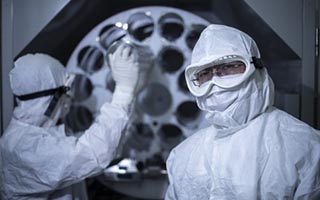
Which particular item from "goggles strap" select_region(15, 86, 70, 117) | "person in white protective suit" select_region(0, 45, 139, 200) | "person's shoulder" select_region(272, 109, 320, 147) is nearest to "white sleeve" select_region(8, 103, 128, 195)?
"person in white protective suit" select_region(0, 45, 139, 200)

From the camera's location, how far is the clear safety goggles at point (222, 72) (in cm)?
98

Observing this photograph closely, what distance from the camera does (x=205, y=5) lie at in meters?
1.51

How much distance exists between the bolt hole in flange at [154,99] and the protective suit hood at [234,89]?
53 centimetres

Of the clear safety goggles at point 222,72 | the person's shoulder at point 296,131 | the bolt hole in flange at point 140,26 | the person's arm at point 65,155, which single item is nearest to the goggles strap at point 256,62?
the clear safety goggles at point 222,72

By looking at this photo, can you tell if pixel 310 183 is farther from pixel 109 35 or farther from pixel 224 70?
pixel 109 35

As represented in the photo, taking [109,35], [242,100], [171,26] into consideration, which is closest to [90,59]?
[109,35]

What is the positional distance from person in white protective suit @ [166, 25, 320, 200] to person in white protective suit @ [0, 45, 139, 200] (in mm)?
331

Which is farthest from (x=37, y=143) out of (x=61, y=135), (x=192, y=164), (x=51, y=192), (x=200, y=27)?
(x=200, y=27)

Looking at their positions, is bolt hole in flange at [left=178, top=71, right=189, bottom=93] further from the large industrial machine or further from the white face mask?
the white face mask

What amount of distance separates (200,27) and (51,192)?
0.93 metres

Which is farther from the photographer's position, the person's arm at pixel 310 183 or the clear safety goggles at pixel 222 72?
the clear safety goggles at pixel 222 72

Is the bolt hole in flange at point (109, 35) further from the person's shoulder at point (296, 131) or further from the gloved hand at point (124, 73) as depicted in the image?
the person's shoulder at point (296, 131)

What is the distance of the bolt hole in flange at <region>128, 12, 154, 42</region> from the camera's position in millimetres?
1554

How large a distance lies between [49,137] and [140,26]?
0.67m
